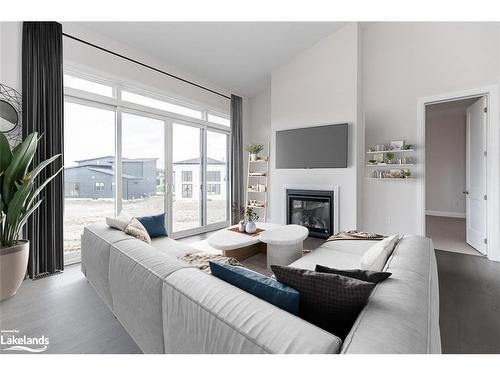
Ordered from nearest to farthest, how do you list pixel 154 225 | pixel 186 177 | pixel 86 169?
pixel 154 225
pixel 86 169
pixel 186 177

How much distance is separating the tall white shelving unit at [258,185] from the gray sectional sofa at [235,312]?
3458 mm

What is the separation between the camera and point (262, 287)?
1038 mm

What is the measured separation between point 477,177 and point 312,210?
244 centimetres

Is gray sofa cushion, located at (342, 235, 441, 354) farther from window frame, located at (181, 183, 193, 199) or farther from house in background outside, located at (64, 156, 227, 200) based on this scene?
window frame, located at (181, 183, 193, 199)

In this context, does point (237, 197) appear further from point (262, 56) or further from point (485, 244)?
point (485, 244)

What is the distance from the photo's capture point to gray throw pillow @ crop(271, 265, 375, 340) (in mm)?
929

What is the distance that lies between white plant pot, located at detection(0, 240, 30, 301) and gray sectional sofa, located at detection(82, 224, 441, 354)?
1.14m

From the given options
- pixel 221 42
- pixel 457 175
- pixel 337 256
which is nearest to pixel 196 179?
pixel 221 42

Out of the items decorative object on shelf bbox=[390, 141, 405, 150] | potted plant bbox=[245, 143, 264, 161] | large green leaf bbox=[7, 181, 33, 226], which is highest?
Result: potted plant bbox=[245, 143, 264, 161]

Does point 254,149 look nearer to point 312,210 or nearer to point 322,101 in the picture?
point 322,101

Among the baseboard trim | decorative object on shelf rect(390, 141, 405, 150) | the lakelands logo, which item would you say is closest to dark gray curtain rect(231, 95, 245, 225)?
decorative object on shelf rect(390, 141, 405, 150)

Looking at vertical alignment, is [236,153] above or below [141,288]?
above

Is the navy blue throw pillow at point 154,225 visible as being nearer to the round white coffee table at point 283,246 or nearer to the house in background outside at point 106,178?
the house in background outside at point 106,178

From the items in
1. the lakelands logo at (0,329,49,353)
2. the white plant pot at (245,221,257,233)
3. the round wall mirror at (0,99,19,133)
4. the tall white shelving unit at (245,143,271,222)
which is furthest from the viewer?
the tall white shelving unit at (245,143,271,222)
